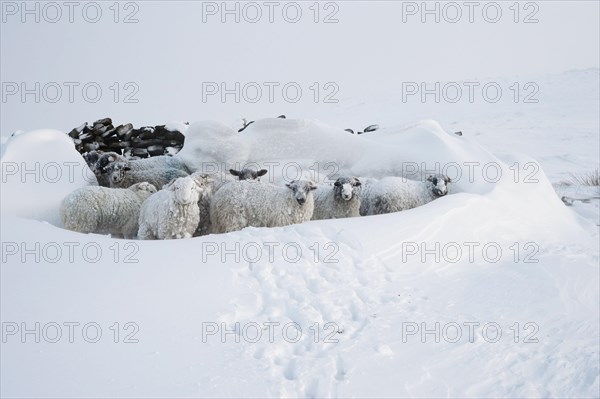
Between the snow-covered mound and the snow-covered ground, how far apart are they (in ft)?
0.13

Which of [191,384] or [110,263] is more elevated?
[110,263]

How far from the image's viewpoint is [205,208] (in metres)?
8.05

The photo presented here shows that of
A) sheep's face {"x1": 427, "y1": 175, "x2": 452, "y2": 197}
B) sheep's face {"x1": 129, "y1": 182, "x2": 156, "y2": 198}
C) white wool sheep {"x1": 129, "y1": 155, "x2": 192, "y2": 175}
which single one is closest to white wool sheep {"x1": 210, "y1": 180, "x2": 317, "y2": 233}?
sheep's face {"x1": 129, "y1": 182, "x2": 156, "y2": 198}

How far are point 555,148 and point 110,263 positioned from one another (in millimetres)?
17519

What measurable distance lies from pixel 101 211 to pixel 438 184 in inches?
199

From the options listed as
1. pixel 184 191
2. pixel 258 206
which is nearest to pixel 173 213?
pixel 184 191

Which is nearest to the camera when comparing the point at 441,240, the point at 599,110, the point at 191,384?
the point at 191,384

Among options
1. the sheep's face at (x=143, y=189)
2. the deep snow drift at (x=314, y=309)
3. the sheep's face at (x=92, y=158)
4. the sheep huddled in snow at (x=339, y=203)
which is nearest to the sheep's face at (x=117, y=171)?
the sheep's face at (x=92, y=158)

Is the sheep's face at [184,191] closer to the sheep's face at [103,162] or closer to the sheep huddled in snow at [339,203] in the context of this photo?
the sheep huddled in snow at [339,203]

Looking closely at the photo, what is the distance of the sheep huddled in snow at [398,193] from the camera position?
8.77 m

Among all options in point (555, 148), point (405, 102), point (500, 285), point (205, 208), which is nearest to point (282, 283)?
point (500, 285)

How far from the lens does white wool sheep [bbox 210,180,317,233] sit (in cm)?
764

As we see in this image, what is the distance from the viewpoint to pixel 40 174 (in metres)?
8.93

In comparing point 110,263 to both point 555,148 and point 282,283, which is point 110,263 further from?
point 555,148
